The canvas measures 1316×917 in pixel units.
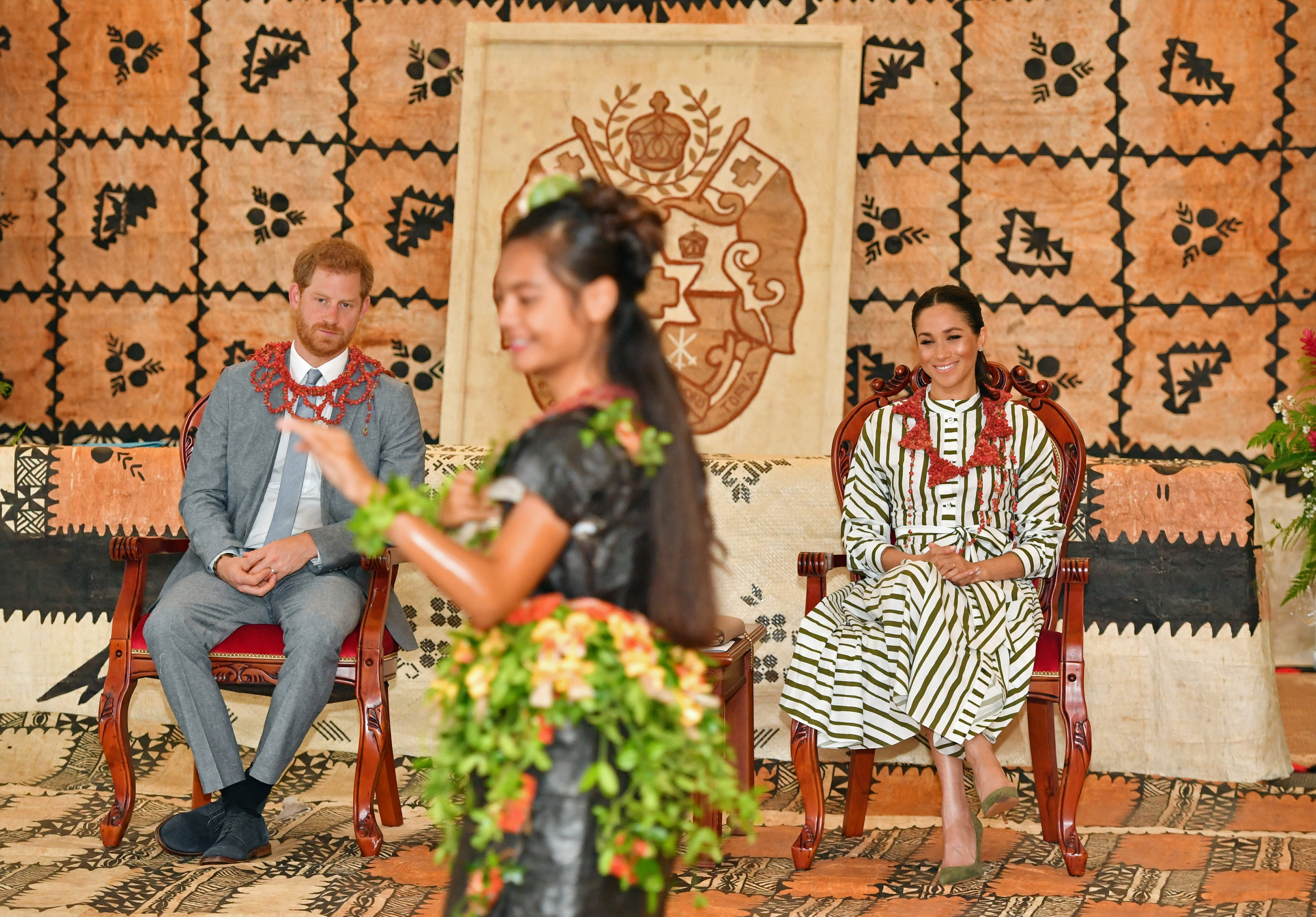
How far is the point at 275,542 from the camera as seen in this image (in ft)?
10.7

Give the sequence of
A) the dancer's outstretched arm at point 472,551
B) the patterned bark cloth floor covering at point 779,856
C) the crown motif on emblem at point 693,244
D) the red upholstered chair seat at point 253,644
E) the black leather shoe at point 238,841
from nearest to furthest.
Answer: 1. the dancer's outstretched arm at point 472,551
2. the patterned bark cloth floor covering at point 779,856
3. the black leather shoe at point 238,841
4. the red upholstered chair seat at point 253,644
5. the crown motif on emblem at point 693,244

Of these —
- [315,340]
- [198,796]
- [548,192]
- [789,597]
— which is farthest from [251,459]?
[548,192]

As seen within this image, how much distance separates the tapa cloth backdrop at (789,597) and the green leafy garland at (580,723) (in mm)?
2110

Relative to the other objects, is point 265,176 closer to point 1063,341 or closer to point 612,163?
point 612,163

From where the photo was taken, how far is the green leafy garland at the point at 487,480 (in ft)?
5.18

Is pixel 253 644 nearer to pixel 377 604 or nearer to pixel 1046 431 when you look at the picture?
pixel 377 604

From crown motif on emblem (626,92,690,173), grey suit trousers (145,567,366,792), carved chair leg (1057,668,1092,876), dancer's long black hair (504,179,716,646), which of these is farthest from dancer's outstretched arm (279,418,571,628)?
crown motif on emblem (626,92,690,173)

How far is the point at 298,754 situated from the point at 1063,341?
3417 mm

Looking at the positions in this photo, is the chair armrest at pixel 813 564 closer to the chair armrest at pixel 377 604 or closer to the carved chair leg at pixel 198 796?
the chair armrest at pixel 377 604

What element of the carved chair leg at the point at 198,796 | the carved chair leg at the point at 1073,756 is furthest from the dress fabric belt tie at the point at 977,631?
the carved chair leg at the point at 198,796

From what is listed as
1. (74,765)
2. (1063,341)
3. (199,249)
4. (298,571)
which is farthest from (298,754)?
(1063,341)

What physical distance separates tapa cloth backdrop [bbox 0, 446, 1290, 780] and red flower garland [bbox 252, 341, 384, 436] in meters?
0.75

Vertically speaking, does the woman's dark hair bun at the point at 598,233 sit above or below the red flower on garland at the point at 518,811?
above

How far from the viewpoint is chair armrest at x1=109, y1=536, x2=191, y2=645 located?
3230 mm
